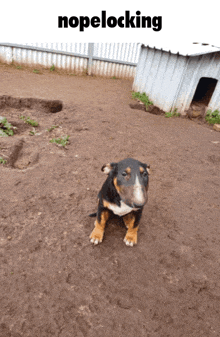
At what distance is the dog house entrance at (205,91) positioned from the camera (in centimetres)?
795

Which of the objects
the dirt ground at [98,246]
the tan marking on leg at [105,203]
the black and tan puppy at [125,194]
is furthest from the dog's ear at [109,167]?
the dirt ground at [98,246]

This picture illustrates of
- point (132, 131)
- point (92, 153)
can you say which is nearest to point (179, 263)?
point (92, 153)

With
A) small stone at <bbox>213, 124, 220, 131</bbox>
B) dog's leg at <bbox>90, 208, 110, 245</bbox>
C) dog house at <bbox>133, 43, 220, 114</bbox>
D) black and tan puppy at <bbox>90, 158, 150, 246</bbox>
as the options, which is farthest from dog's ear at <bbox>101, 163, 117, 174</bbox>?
small stone at <bbox>213, 124, 220, 131</bbox>

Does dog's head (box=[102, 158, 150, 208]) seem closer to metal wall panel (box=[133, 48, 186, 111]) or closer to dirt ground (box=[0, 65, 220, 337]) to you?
dirt ground (box=[0, 65, 220, 337])

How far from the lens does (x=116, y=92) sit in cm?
878

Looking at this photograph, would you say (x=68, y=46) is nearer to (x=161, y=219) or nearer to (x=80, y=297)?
(x=161, y=219)

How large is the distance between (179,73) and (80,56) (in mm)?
5446

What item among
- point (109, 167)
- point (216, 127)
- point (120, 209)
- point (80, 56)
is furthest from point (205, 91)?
point (120, 209)

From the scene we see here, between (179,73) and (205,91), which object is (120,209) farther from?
(205,91)

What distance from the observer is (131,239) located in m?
2.71

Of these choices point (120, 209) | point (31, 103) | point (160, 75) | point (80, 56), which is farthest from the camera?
point (80, 56)

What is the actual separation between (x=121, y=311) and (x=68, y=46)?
10643 millimetres

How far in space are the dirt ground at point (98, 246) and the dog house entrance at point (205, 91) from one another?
3.39 meters

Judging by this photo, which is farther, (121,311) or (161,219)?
(161,219)
